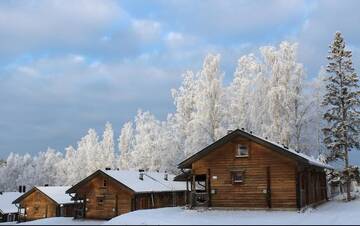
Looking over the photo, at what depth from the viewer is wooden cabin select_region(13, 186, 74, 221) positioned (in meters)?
54.5

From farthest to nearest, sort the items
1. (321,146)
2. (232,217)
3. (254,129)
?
(254,129)
(321,146)
(232,217)

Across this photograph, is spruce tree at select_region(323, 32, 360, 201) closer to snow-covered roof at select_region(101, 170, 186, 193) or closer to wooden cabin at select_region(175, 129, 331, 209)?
wooden cabin at select_region(175, 129, 331, 209)

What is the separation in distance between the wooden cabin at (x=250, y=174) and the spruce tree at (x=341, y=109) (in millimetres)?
7401

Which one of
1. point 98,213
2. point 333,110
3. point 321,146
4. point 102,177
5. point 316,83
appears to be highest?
point 316,83

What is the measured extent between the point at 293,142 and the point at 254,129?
458 cm

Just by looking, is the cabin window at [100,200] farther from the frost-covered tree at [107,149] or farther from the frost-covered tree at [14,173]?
the frost-covered tree at [14,173]

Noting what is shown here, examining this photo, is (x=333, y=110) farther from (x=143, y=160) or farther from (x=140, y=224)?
(x=143, y=160)

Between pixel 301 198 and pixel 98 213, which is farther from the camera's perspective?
pixel 98 213

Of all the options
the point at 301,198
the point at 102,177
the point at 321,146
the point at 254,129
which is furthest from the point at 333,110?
the point at 102,177

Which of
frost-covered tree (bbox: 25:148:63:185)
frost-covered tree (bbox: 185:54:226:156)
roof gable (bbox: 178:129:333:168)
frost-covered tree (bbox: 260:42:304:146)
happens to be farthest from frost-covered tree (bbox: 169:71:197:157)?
frost-covered tree (bbox: 25:148:63:185)

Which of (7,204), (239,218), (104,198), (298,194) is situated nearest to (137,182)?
(104,198)

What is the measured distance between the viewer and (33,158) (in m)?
140

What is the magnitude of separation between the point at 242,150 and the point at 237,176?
198cm

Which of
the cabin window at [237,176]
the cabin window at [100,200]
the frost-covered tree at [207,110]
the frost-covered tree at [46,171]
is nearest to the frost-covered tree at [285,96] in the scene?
the frost-covered tree at [207,110]
